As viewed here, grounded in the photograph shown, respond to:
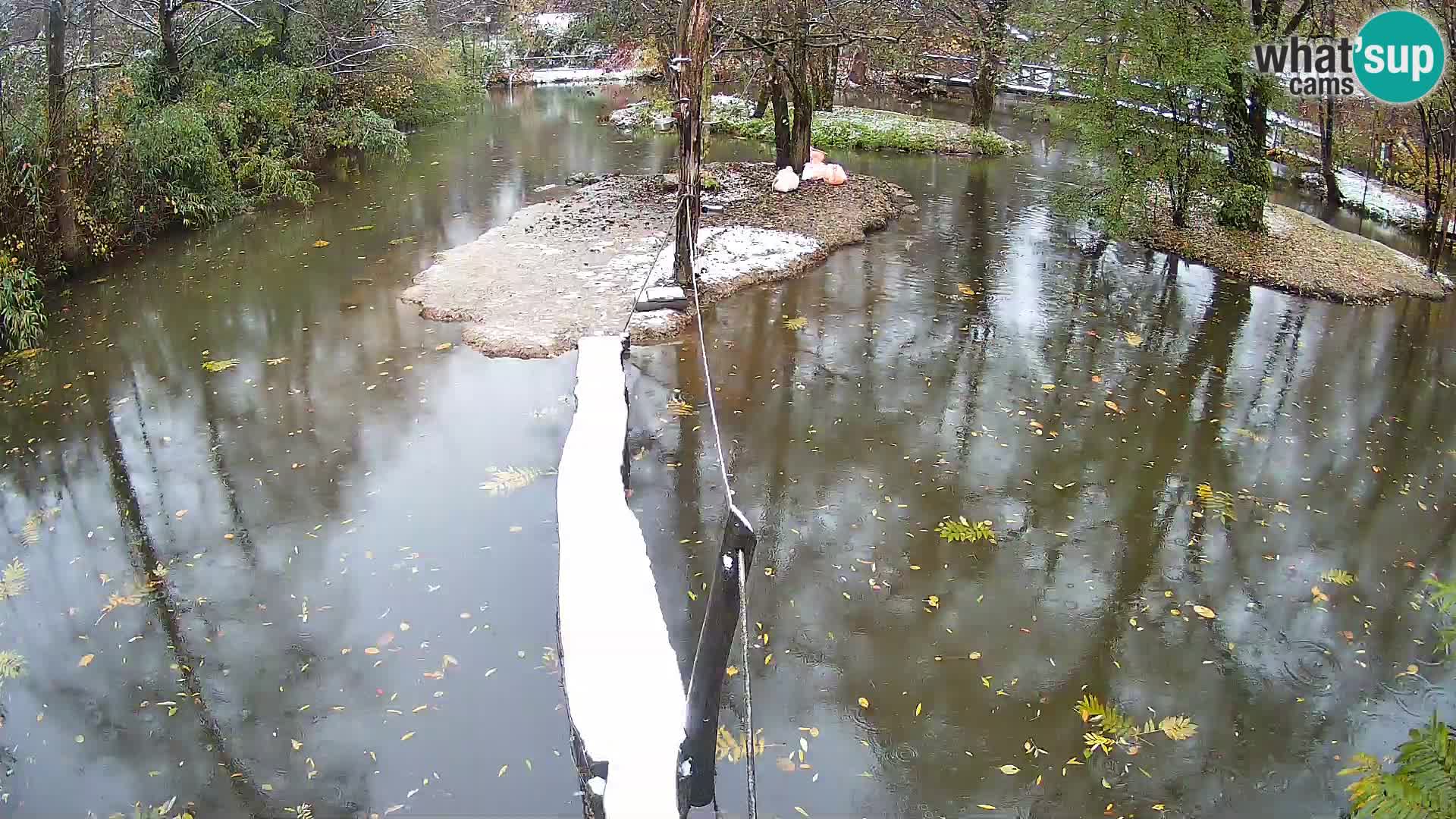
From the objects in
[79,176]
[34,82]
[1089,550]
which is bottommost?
[1089,550]

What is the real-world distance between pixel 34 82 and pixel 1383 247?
55.1ft

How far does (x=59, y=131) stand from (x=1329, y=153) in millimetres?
17875

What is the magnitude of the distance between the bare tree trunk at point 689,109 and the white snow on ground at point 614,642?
3873 millimetres

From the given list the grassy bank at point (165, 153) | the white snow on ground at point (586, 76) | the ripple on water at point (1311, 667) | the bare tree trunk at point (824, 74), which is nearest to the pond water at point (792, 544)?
the ripple on water at point (1311, 667)

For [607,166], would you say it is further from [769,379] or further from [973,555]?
[973,555]

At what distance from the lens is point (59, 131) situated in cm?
962

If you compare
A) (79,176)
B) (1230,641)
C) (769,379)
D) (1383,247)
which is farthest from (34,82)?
(1383,247)

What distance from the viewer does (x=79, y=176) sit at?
10336mm

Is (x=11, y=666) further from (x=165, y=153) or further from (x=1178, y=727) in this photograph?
(x=165, y=153)

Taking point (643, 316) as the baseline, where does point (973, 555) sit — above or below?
below

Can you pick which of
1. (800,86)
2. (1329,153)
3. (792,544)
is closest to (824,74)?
(800,86)

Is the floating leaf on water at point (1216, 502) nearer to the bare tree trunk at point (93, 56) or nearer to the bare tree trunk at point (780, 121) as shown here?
the bare tree trunk at point (780, 121)

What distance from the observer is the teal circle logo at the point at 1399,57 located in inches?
412

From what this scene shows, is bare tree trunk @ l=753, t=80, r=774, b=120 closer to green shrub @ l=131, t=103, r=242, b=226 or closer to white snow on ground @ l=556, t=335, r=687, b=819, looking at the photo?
green shrub @ l=131, t=103, r=242, b=226
